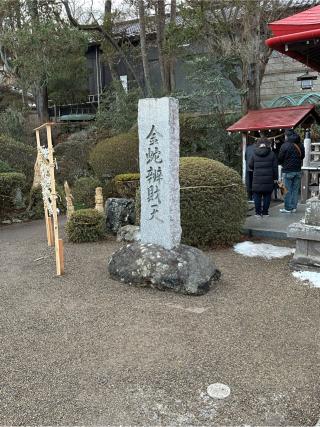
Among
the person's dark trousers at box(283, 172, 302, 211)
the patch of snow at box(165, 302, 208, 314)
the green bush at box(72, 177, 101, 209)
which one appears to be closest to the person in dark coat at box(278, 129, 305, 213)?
the person's dark trousers at box(283, 172, 302, 211)

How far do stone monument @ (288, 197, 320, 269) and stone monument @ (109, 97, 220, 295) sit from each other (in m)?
1.20

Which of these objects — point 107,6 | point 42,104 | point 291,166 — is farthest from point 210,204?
point 42,104

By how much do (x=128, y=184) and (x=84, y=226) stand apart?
98.9 inches

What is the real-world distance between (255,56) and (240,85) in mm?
1570

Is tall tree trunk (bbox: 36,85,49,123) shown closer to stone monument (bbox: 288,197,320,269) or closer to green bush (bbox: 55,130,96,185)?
green bush (bbox: 55,130,96,185)

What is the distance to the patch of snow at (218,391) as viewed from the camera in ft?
9.60

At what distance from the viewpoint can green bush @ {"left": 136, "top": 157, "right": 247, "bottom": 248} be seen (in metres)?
6.53

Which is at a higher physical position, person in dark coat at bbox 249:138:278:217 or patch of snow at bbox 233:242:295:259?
person in dark coat at bbox 249:138:278:217

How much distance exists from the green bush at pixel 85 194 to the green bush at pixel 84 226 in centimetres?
258

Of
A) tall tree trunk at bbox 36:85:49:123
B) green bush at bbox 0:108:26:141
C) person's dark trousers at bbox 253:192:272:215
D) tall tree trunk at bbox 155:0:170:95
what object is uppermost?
tall tree trunk at bbox 155:0:170:95

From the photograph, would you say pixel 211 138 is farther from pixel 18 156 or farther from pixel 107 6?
pixel 107 6

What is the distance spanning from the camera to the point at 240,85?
1345 centimetres

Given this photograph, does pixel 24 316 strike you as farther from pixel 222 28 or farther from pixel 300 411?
pixel 222 28

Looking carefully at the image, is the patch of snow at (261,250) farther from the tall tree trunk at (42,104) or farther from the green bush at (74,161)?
the tall tree trunk at (42,104)
